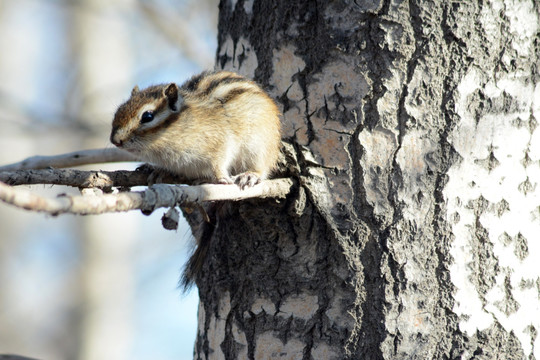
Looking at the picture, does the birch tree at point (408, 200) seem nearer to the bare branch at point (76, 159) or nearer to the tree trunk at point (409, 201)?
the tree trunk at point (409, 201)

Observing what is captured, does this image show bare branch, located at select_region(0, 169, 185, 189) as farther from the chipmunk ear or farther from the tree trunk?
the chipmunk ear

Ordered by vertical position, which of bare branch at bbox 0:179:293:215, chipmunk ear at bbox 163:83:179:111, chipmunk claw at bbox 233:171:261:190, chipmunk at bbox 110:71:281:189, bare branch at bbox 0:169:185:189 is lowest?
bare branch at bbox 0:179:293:215

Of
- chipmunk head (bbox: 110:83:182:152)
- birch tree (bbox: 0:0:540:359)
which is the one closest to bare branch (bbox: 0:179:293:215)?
birch tree (bbox: 0:0:540:359)

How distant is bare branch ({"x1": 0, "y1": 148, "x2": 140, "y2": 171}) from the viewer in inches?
74.5

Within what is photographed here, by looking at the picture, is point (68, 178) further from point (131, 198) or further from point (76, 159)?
point (76, 159)

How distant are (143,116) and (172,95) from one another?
0.13 m

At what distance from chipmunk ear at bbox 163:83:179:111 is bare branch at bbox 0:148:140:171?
25 centimetres

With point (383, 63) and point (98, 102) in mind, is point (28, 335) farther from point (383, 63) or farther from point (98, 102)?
point (383, 63)

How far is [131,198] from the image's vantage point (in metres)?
Result: 1.04

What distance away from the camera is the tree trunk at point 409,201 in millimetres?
1541

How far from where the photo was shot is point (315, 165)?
5.48 ft

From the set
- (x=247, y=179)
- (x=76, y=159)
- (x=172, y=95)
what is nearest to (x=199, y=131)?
(x=172, y=95)

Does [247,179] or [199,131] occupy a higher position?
[199,131]

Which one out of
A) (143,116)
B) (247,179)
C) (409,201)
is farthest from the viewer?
(143,116)
